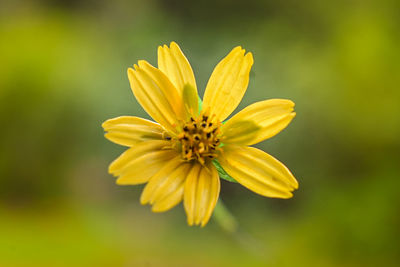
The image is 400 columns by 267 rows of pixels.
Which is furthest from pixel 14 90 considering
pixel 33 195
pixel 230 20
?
pixel 230 20

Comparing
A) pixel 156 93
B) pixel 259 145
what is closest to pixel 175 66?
pixel 156 93

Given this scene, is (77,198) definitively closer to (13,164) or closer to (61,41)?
(13,164)

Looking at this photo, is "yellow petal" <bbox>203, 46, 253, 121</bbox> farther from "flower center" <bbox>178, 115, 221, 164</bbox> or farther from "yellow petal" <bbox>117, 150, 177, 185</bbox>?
"yellow petal" <bbox>117, 150, 177, 185</bbox>

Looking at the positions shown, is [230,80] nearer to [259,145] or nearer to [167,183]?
[167,183]

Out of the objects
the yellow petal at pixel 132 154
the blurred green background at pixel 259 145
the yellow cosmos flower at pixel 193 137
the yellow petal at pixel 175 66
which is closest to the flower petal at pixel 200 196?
the yellow cosmos flower at pixel 193 137

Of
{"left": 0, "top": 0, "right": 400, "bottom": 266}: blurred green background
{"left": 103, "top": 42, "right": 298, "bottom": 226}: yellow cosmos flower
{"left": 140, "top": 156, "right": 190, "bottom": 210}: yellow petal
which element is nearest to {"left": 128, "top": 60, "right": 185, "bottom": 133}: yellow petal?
{"left": 103, "top": 42, "right": 298, "bottom": 226}: yellow cosmos flower

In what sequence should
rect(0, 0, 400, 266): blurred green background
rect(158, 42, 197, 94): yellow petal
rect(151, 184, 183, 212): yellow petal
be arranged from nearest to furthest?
rect(151, 184, 183, 212): yellow petal → rect(158, 42, 197, 94): yellow petal → rect(0, 0, 400, 266): blurred green background
